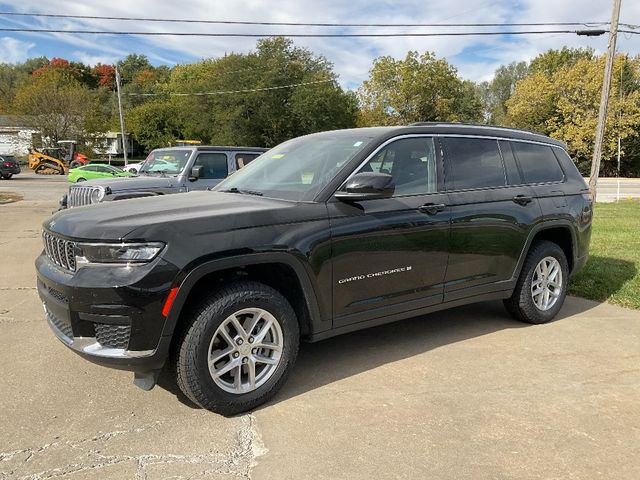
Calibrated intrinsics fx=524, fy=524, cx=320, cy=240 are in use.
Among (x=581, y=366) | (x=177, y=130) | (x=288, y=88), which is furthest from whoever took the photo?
(x=177, y=130)

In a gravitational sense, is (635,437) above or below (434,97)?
below

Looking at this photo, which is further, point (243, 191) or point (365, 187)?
point (243, 191)

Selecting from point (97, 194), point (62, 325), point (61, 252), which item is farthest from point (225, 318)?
point (97, 194)

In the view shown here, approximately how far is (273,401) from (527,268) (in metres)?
2.84

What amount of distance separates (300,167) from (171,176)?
6130 mm

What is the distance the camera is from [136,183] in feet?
29.6

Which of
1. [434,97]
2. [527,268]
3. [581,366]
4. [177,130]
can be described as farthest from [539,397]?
[177,130]

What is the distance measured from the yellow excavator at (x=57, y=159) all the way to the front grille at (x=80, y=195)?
34.8m

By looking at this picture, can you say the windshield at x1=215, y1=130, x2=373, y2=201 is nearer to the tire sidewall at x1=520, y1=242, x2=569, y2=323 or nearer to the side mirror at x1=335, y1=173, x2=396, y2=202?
the side mirror at x1=335, y1=173, x2=396, y2=202

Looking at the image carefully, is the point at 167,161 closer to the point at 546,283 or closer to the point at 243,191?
the point at 243,191

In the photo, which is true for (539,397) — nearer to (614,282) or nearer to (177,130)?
(614,282)

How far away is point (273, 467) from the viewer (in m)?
2.80

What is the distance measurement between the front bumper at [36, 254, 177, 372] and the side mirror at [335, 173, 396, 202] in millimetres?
1354

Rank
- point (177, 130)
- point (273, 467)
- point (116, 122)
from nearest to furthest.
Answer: point (273, 467) → point (177, 130) → point (116, 122)
